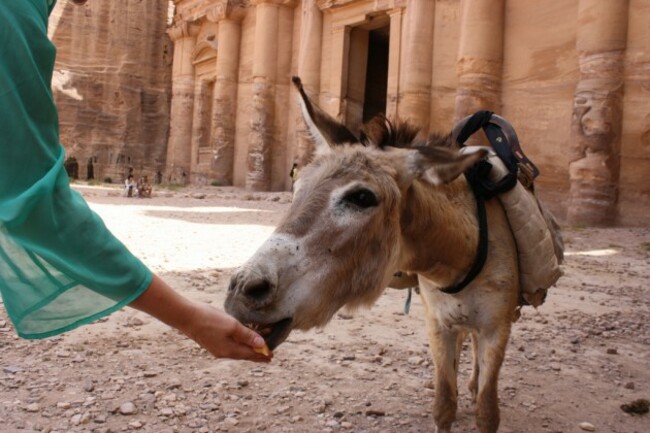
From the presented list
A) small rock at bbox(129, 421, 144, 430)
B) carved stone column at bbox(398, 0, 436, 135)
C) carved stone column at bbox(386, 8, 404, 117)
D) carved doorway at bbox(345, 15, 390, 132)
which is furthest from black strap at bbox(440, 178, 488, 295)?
carved doorway at bbox(345, 15, 390, 132)

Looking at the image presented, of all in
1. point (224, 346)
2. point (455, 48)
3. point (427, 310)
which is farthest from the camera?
point (455, 48)

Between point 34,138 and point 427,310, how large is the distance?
227 cm

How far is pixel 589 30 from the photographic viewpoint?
12289 millimetres

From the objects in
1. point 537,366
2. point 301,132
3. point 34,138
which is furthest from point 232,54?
point 34,138

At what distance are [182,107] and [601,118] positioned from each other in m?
23.0

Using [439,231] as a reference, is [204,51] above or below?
above

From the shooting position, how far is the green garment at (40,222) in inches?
46.2

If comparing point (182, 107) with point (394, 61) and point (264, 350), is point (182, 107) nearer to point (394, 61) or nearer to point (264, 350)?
point (394, 61)

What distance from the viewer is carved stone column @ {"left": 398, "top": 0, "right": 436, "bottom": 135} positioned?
16562 millimetres

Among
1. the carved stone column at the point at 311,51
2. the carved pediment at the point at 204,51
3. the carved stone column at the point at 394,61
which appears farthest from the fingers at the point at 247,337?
the carved pediment at the point at 204,51

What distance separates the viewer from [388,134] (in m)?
2.37

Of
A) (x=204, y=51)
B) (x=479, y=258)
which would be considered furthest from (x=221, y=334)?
(x=204, y=51)

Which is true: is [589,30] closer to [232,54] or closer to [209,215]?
[209,215]

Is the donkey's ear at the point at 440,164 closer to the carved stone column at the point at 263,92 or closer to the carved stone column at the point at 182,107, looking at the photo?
the carved stone column at the point at 263,92
